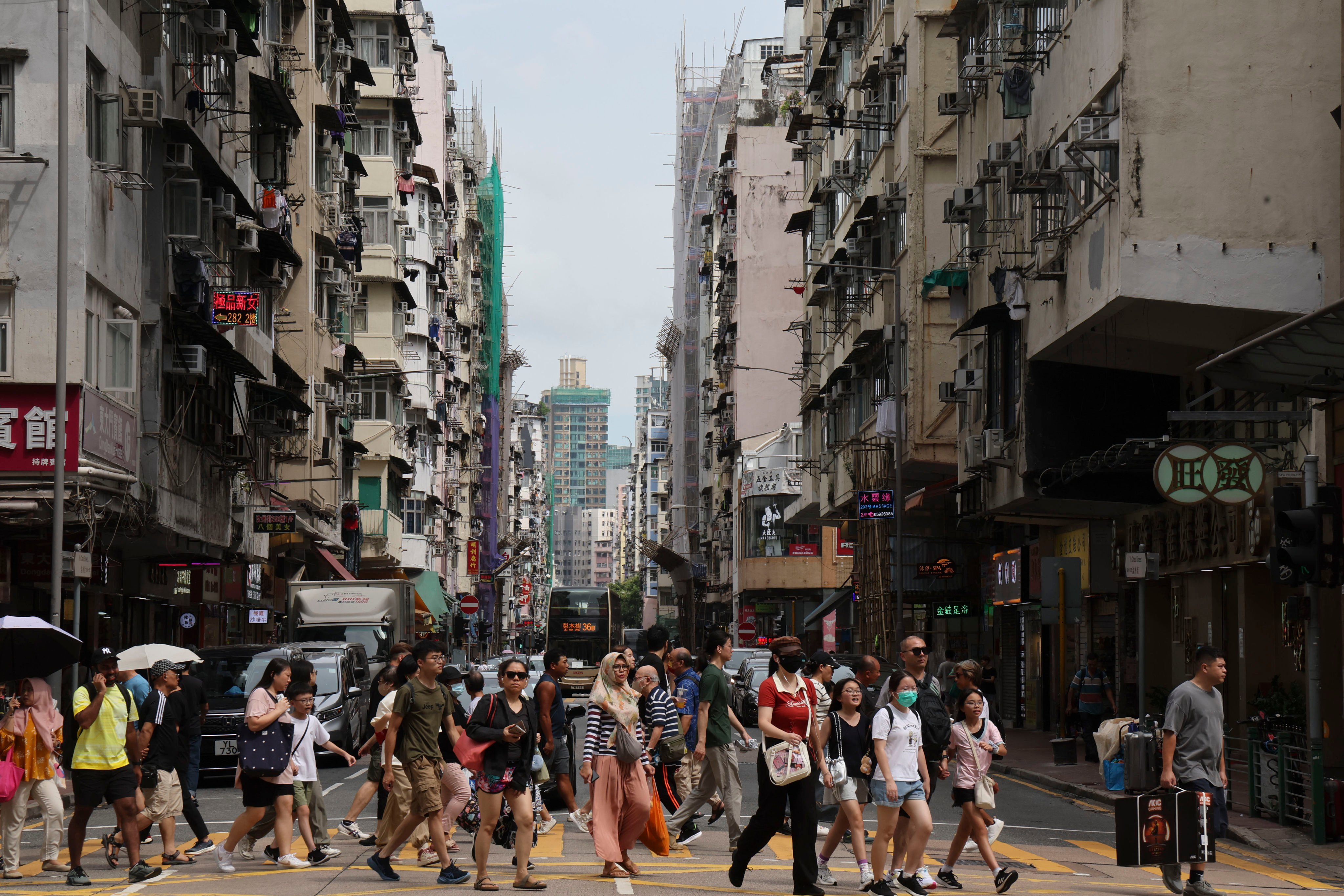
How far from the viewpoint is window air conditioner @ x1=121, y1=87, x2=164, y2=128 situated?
964 inches

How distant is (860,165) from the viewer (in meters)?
43.4

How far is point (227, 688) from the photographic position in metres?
24.3

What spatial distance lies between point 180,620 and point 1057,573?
17.5 meters

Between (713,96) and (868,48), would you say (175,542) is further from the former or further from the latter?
(713,96)

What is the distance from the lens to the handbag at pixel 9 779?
13008 mm

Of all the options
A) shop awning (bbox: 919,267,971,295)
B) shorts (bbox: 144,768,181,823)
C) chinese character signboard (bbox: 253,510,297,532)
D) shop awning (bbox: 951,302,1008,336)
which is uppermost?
shop awning (bbox: 919,267,971,295)

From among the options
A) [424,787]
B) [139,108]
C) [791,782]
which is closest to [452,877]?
[424,787]

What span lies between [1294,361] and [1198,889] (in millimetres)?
6710

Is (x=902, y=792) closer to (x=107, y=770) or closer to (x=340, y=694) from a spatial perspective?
(x=107, y=770)

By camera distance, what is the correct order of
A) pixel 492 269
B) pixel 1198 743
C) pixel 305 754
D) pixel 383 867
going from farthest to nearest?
1. pixel 492 269
2. pixel 305 754
3. pixel 383 867
4. pixel 1198 743

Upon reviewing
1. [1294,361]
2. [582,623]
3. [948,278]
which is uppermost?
[948,278]

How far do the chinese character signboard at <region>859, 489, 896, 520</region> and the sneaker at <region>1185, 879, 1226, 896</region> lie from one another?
84.2 ft

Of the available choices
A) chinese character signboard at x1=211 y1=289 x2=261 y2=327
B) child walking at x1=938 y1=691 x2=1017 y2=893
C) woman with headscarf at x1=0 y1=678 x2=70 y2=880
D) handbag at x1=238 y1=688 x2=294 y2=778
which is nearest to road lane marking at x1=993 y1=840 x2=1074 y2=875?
child walking at x1=938 y1=691 x2=1017 y2=893

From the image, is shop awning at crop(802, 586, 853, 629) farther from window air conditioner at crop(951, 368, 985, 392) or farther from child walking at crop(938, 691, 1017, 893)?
child walking at crop(938, 691, 1017, 893)
